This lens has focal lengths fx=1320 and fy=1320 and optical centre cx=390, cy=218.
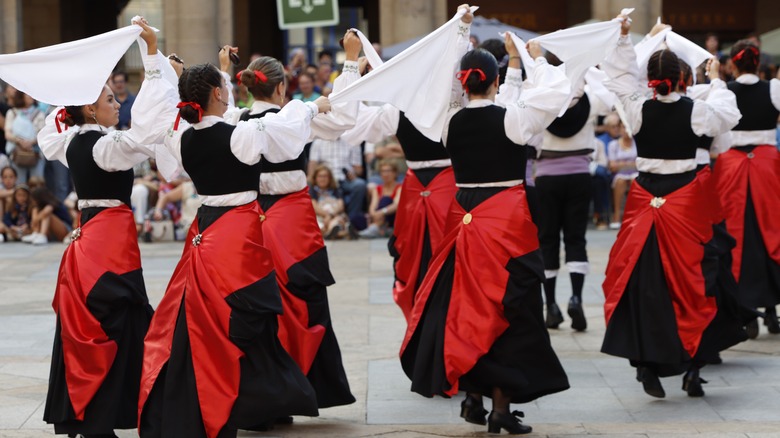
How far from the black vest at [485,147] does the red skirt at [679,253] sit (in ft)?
3.75

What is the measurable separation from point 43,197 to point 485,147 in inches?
416

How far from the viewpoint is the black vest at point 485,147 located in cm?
652

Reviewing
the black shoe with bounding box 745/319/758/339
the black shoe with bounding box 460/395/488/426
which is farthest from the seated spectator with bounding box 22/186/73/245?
the black shoe with bounding box 460/395/488/426

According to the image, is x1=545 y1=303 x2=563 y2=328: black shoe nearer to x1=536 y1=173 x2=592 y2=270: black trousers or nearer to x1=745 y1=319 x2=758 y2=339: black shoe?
x1=536 y1=173 x2=592 y2=270: black trousers

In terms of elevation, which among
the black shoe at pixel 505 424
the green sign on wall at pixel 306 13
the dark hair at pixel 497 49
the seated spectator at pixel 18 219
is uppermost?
the green sign on wall at pixel 306 13

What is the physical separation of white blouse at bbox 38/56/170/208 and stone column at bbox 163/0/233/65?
13.7m

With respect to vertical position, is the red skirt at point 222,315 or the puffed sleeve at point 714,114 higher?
the puffed sleeve at point 714,114

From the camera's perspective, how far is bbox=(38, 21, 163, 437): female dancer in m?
6.31

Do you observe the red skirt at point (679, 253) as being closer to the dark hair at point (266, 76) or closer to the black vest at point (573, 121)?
the black vest at point (573, 121)

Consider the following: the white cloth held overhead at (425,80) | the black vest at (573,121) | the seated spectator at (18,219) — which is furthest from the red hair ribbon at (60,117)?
the seated spectator at (18,219)

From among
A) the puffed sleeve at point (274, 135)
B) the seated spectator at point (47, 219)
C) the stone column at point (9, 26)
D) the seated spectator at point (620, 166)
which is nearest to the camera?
the puffed sleeve at point (274, 135)

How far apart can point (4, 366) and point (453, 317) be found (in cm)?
344

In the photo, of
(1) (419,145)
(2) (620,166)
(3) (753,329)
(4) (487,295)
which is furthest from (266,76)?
(2) (620,166)

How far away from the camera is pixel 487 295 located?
641 cm
